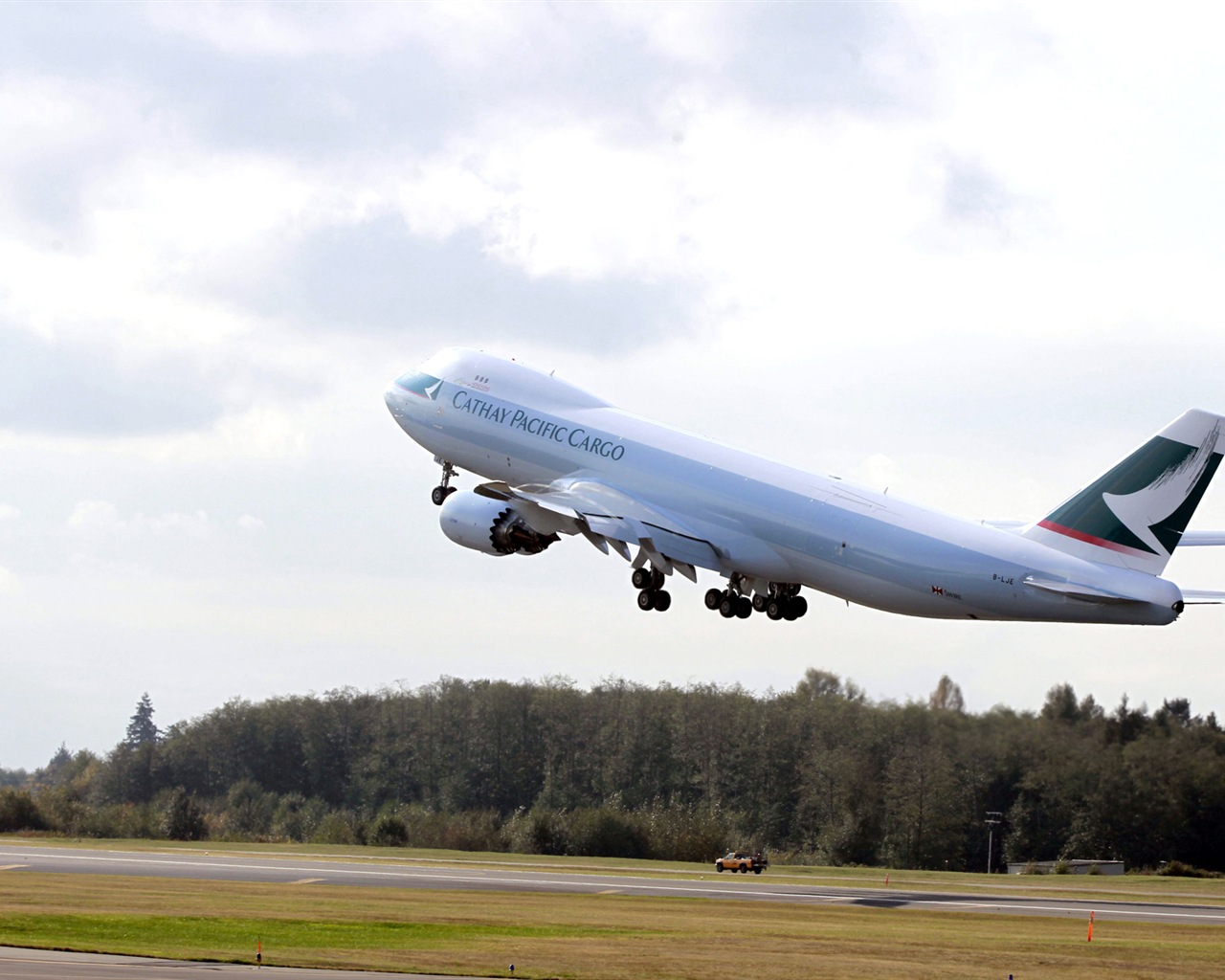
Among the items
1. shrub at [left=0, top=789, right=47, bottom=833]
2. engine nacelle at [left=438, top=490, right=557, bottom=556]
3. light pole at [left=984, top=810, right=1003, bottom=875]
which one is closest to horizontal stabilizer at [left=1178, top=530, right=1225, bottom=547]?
engine nacelle at [left=438, top=490, right=557, bottom=556]

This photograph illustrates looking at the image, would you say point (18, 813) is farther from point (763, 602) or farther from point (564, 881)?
point (763, 602)

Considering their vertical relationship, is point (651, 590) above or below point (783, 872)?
above

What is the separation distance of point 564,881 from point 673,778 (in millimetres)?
46269

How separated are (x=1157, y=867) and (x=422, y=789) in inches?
2116

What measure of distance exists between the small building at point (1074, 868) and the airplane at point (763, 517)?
3748 cm

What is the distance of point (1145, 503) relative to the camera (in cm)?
4447

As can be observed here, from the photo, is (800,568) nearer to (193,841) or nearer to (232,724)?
(193,841)

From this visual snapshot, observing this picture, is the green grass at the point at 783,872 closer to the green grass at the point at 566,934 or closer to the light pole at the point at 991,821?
the light pole at the point at 991,821

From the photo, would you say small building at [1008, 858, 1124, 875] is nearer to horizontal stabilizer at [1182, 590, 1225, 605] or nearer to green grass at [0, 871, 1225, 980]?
green grass at [0, 871, 1225, 980]

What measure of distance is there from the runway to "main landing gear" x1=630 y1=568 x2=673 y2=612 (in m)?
10.6

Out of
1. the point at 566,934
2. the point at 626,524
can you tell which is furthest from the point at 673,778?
the point at 566,934

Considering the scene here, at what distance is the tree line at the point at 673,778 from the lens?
83062 millimetres

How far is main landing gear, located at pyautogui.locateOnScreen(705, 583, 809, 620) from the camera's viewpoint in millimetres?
56688

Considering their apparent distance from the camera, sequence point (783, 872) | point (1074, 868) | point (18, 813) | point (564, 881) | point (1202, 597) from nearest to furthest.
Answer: point (1202, 597) < point (564, 881) < point (783, 872) < point (1074, 868) < point (18, 813)
